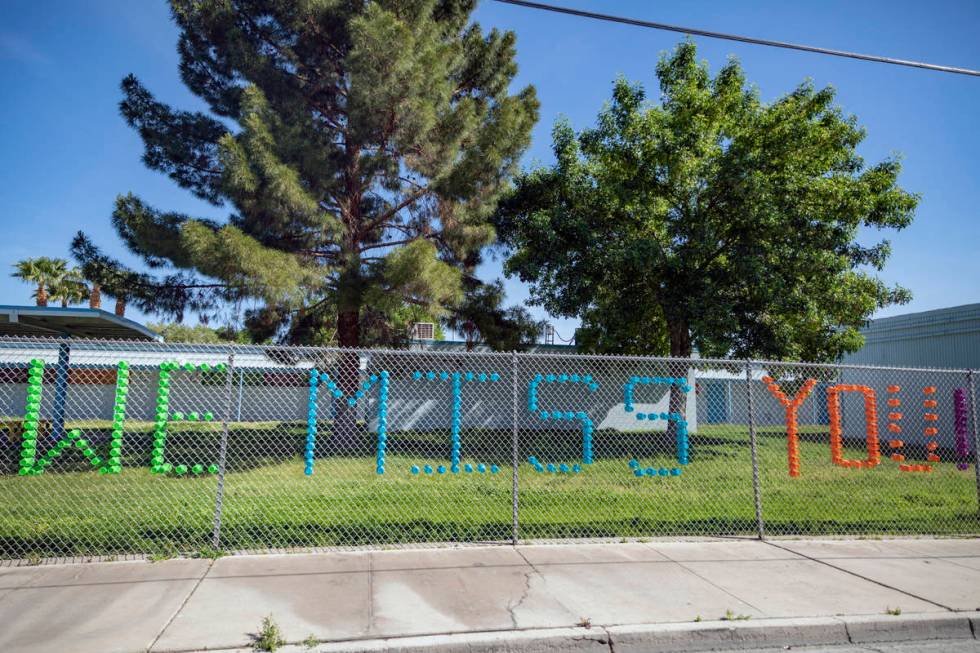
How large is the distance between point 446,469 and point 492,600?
28.4 ft

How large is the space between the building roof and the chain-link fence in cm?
103

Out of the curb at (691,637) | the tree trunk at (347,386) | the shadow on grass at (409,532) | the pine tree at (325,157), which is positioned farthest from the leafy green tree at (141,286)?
the curb at (691,637)

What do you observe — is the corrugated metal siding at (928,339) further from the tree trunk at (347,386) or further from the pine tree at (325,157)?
the tree trunk at (347,386)

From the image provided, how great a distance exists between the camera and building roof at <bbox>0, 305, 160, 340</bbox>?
1379cm

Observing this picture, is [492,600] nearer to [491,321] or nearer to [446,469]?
[446,469]

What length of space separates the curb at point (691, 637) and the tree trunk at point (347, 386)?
36.1 ft

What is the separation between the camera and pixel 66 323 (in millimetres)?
15016

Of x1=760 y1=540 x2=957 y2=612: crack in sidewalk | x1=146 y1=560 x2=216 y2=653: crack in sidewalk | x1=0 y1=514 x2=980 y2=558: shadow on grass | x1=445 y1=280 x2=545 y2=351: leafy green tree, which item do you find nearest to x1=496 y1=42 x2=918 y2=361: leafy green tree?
x1=445 y1=280 x2=545 y2=351: leafy green tree

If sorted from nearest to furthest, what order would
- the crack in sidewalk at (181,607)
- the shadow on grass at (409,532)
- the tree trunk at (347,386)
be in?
the crack in sidewalk at (181,607) < the shadow on grass at (409,532) < the tree trunk at (347,386)

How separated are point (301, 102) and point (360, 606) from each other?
14261mm

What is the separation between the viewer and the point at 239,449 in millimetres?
15469

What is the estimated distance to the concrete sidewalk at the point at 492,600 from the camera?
4.09 meters

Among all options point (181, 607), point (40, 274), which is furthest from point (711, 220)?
point (40, 274)

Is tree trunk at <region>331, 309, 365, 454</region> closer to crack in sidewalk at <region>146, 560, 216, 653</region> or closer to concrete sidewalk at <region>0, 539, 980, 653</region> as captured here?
crack in sidewalk at <region>146, 560, 216, 653</region>
